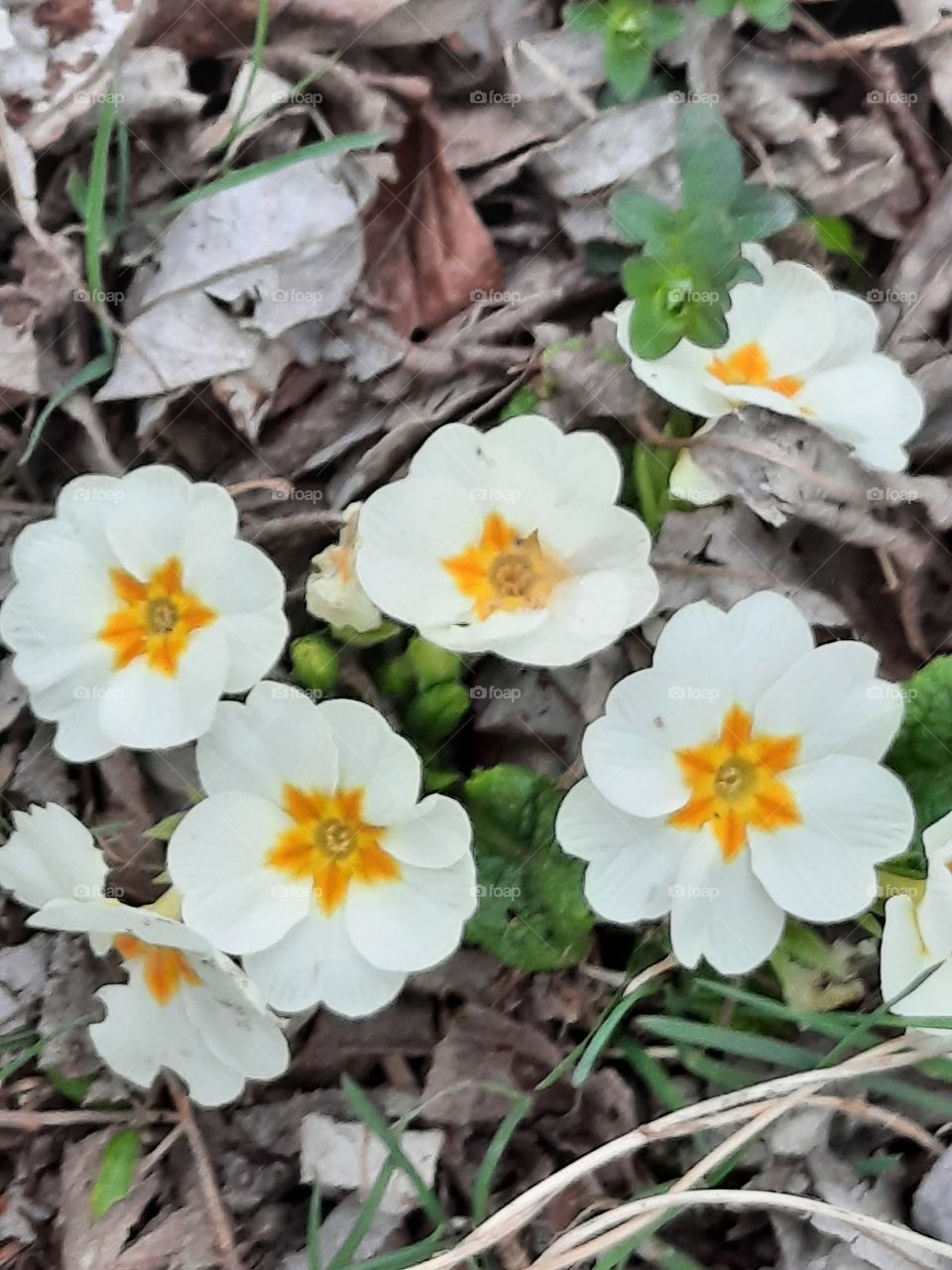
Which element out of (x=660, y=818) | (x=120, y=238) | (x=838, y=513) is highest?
(x=120, y=238)

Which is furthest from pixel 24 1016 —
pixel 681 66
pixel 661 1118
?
pixel 681 66

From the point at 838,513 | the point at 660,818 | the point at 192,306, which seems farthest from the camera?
the point at 192,306

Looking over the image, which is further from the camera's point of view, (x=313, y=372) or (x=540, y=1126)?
(x=313, y=372)

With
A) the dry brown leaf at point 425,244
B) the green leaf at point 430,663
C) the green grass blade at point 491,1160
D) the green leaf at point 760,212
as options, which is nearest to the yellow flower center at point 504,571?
the green leaf at point 430,663

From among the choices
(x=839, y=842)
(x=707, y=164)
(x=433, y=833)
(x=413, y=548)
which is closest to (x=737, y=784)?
(x=839, y=842)

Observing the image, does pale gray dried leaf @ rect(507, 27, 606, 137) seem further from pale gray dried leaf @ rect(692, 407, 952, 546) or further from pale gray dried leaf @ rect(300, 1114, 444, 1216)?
pale gray dried leaf @ rect(300, 1114, 444, 1216)

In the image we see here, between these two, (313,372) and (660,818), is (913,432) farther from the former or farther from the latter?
(313,372)
